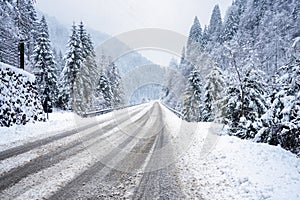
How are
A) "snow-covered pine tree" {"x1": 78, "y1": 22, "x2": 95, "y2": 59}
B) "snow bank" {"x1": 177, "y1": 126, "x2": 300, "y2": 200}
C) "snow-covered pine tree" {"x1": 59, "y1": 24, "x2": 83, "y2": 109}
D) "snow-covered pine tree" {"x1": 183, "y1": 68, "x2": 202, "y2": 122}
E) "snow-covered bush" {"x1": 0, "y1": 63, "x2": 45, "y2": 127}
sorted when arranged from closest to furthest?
1. "snow bank" {"x1": 177, "y1": 126, "x2": 300, "y2": 200}
2. "snow-covered bush" {"x1": 0, "y1": 63, "x2": 45, "y2": 127}
3. "snow-covered pine tree" {"x1": 59, "y1": 24, "x2": 83, "y2": 109}
4. "snow-covered pine tree" {"x1": 183, "y1": 68, "x2": 202, "y2": 122}
5. "snow-covered pine tree" {"x1": 78, "y1": 22, "x2": 95, "y2": 59}

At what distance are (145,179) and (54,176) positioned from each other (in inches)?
83.8

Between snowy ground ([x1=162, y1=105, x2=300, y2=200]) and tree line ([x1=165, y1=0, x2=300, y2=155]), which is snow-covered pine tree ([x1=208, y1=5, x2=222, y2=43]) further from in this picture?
snowy ground ([x1=162, y1=105, x2=300, y2=200])

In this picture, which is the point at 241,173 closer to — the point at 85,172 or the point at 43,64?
the point at 85,172

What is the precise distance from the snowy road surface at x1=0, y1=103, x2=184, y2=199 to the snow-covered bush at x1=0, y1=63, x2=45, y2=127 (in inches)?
171

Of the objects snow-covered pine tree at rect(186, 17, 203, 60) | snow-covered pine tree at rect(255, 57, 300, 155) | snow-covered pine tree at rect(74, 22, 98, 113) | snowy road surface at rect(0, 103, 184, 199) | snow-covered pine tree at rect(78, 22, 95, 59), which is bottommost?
snowy road surface at rect(0, 103, 184, 199)

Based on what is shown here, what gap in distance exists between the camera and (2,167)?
5066 millimetres

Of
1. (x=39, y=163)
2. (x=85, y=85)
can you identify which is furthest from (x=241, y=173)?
(x=85, y=85)

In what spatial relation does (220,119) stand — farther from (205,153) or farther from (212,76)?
(205,153)

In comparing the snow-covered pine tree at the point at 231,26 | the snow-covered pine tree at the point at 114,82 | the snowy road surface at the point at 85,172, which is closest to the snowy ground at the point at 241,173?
the snowy road surface at the point at 85,172

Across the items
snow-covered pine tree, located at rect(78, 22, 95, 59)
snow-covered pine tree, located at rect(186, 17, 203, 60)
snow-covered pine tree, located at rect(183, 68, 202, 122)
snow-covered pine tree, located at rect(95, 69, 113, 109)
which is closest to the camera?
snow-covered pine tree, located at rect(183, 68, 202, 122)

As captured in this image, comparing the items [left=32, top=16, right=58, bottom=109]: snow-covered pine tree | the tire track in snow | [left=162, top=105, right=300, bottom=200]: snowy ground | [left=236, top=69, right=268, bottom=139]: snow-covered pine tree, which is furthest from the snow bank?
[left=32, top=16, right=58, bottom=109]: snow-covered pine tree

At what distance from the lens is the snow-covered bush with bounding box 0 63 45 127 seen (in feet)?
34.9

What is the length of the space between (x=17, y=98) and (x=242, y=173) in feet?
40.3

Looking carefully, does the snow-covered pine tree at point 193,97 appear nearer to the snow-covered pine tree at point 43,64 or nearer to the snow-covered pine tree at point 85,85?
the snow-covered pine tree at point 85,85
